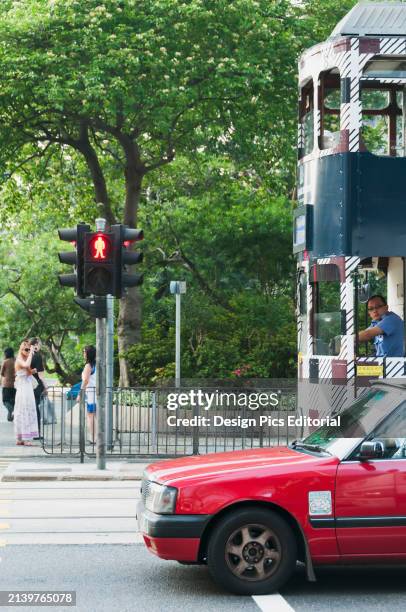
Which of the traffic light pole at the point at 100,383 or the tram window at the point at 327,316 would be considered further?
the traffic light pole at the point at 100,383

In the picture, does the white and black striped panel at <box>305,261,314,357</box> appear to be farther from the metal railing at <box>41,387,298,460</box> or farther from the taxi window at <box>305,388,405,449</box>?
the taxi window at <box>305,388,405,449</box>

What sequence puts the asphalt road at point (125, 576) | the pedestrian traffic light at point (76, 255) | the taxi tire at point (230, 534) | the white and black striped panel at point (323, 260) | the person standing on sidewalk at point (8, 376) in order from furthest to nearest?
the person standing on sidewalk at point (8, 376), the pedestrian traffic light at point (76, 255), the white and black striped panel at point (323, 260), the taxi tire at point (230, 534), the asphalt road at point (125, 576)

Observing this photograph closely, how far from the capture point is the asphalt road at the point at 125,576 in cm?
801

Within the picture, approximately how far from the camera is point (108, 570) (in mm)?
9289

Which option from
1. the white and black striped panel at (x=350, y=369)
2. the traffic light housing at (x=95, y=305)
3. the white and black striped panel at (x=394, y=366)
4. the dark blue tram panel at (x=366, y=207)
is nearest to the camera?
the white and black striped panel at (x=394, y=366)

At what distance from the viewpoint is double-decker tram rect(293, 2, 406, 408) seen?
15234 millimetres

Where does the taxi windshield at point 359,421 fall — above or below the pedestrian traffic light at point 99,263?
below

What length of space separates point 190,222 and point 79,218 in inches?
162

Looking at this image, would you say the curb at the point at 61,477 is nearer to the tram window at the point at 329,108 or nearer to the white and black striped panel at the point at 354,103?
the tram window at the point at 329,108

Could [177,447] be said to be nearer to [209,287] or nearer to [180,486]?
[180,486]

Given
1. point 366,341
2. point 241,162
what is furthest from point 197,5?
point 366,341

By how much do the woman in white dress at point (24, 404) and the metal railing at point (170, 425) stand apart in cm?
136

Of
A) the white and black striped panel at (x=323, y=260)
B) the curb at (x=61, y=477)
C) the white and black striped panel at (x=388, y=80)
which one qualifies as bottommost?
the curb at (x=61, y=477)

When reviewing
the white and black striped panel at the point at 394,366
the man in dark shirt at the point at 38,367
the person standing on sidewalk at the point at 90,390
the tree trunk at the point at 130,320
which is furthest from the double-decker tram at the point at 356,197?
the tree trunk at the point at 130,320
